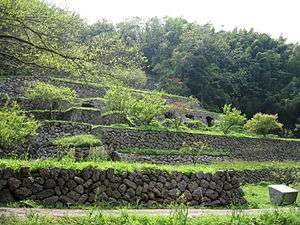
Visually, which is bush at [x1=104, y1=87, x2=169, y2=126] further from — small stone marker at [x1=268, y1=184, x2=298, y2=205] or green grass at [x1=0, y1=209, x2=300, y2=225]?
green grass at [x1=0, y1=209, x2=300, y2=225]

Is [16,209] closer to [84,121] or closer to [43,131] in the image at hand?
[43,131]

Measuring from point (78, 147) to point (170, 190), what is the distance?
906 centimetres

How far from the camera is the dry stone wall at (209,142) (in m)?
25.6

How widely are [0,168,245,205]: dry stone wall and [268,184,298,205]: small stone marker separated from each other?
1520mm

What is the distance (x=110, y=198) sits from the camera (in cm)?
1262

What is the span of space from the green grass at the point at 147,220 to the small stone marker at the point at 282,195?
494 centimetres

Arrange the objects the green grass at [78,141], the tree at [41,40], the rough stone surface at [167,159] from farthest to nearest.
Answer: the rough stone surface at [167,159] → the green grass at [78,141] → the tree at [41,40]

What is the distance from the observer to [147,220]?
9.44m

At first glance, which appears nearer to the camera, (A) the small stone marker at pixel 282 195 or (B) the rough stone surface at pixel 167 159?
(A) the small stone marker at pixel 282 195

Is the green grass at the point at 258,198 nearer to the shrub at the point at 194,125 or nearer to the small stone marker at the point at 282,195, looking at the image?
the small stone marker at the point at 282,195

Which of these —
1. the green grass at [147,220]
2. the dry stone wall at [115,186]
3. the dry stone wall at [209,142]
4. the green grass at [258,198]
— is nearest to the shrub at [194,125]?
the dry stone wall at [209,142]

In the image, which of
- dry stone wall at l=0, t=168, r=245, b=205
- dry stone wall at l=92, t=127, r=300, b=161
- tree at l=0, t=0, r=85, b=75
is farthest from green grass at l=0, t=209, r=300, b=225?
dry stone wall at l=92, t=127, r=300, b=161

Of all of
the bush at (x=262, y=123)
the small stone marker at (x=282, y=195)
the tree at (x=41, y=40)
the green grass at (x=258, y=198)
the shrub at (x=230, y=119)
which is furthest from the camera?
the bush at (x=262, y=123)

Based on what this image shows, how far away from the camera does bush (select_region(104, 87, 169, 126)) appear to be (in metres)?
28.9
